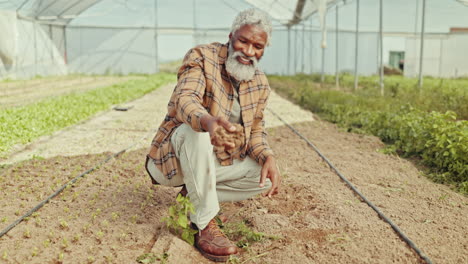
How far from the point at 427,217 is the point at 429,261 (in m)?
0.77

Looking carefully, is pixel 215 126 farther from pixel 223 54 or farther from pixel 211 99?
pixel 223 54

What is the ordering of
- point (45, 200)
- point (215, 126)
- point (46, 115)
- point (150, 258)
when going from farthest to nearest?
point (46, 115) < point (45, 200) < point (150, 258) < point (215, 126)

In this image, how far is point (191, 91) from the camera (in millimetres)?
2291

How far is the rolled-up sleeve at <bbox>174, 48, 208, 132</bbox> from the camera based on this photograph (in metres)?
2.13

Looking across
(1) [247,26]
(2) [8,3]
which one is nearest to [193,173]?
(1) [247,26]

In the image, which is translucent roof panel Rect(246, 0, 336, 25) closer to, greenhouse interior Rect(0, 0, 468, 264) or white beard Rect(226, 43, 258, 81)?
greenhouse interior Rect(0, 0, 468, 264)

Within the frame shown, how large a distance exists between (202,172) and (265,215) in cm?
84

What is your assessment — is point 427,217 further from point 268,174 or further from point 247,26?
point 247,26

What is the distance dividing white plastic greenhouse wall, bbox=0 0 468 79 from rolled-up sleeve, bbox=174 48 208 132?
1483cm

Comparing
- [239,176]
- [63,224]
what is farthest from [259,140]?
[63,224]

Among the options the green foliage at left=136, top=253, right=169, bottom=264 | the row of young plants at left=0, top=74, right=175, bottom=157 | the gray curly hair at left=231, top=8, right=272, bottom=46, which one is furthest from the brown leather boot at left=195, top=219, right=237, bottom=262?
the row of young plants at left=0, top=74, right=175, bottom=157

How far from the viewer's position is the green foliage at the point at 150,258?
225cm

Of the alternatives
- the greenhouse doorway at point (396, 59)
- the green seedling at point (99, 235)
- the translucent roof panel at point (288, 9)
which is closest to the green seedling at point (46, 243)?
the green seedling at point (99, 235)

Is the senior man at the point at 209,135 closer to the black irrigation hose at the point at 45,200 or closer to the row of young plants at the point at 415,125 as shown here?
the black irrigation hose at the point at 45,200
